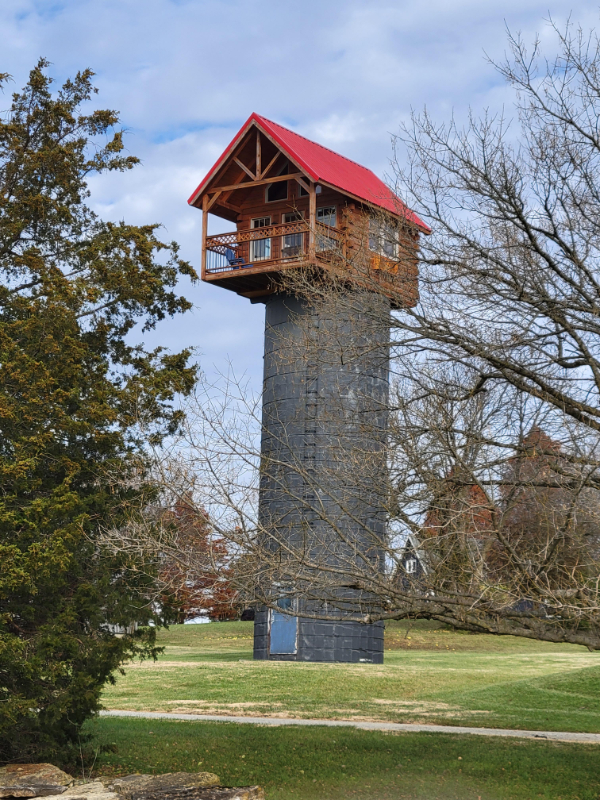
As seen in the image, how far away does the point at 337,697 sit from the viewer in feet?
66.1

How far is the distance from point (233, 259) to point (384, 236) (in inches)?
495

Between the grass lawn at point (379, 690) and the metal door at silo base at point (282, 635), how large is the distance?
0.77 m

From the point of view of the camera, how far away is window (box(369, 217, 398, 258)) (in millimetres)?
11547

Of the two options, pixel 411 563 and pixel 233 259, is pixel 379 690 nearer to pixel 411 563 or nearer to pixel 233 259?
pixel 411 563

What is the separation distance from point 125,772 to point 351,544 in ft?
13.9

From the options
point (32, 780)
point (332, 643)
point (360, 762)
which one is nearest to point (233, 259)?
point (332, 643)

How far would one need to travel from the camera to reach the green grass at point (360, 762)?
11.2 m

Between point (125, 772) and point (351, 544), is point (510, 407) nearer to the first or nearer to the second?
point (351, 544)

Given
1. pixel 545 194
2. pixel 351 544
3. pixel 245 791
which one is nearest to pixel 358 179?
pixel 545 194

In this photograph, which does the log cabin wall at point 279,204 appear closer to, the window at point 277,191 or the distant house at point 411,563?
the window at point 277,191

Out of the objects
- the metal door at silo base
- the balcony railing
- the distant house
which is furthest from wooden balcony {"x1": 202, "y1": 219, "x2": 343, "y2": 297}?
the distant house

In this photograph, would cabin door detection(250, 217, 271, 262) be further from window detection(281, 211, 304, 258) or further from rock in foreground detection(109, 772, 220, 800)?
rock in foreground detection(109, 772, 220, 800)

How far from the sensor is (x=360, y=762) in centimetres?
1265

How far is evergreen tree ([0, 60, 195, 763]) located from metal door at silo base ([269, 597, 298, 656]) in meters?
12.5
